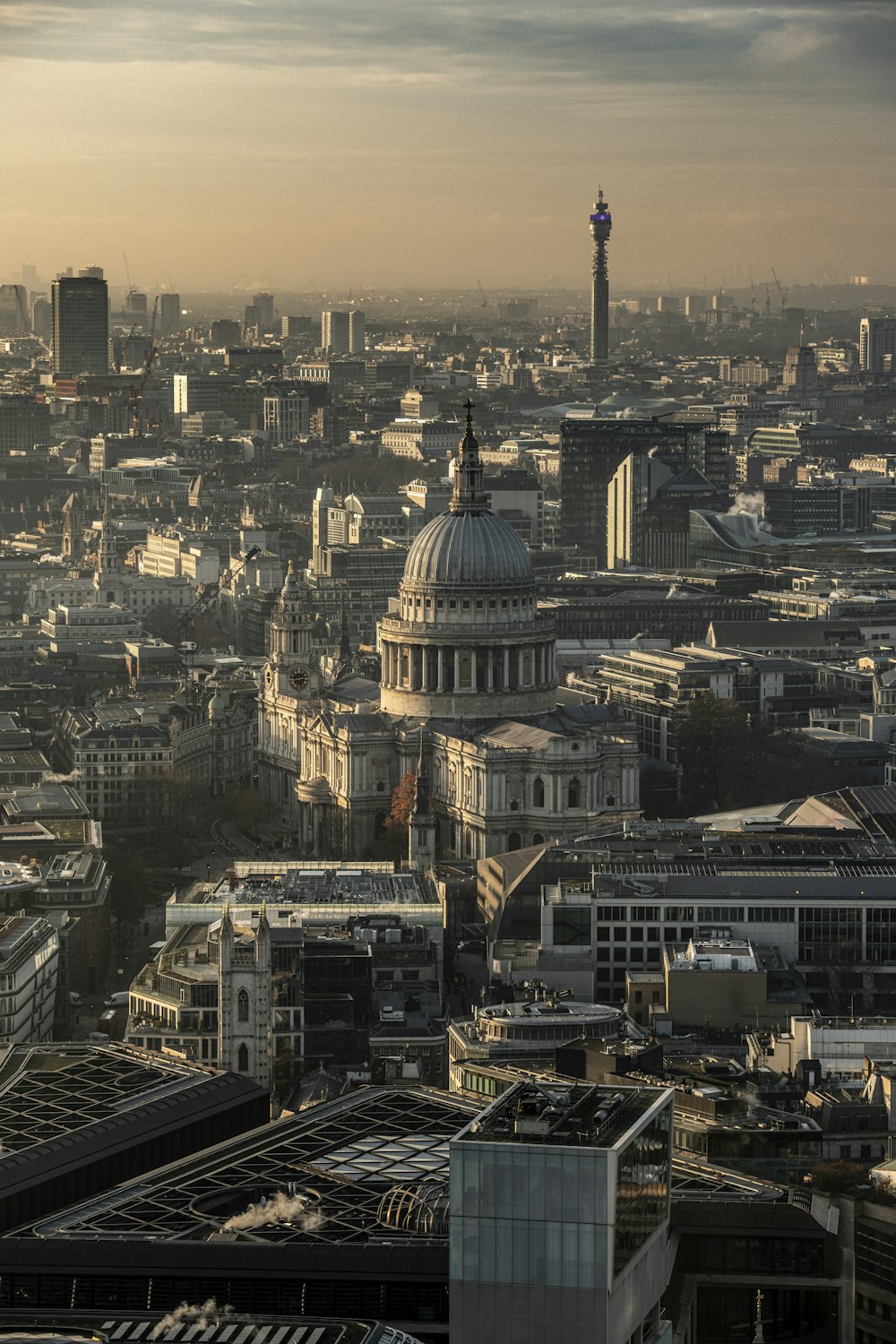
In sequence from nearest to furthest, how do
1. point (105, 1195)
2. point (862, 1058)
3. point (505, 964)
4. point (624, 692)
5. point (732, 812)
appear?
point (105, 1195)
point (862, 1058)
point (505, 964)
point (732, 812)
point (624, 692)

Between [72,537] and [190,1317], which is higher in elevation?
[190,1317]

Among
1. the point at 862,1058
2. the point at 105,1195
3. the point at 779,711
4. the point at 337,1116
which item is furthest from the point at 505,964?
the point at 779,711

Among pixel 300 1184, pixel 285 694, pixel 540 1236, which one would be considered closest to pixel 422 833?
pixel 285 694

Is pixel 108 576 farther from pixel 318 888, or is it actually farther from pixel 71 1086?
pixel 71 1086

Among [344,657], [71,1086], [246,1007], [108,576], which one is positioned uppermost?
[71,1086]

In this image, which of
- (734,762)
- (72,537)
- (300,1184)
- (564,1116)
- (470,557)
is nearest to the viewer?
(564,1116)

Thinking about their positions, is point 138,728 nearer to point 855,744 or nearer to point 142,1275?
point 855,744

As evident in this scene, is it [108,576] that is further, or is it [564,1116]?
[108,576]
